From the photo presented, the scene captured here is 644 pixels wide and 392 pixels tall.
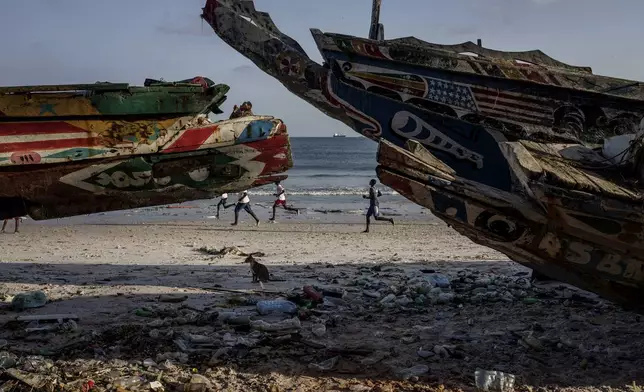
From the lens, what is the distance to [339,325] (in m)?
6.75

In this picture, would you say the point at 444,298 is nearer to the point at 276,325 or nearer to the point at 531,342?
the point at 531,342

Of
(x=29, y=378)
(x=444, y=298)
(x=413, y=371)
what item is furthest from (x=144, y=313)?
(x=444, y=298)

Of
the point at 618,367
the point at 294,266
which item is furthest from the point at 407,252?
the point at 618,367

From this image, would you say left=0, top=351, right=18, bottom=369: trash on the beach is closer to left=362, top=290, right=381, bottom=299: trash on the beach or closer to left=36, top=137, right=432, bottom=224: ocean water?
left=362, top=290, right=381, bottom=299: trash on the beach

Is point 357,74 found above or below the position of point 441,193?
above

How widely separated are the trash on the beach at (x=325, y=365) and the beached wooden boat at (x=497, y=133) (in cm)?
152

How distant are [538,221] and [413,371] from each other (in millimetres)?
1562

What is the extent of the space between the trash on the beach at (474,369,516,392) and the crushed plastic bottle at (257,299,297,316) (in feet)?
8.27

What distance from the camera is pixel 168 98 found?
7.36 metres

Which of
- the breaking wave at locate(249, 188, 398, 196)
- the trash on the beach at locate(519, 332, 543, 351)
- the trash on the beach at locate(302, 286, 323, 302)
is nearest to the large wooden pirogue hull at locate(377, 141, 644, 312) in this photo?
the trash on the beach at locate(519, 332, 543, 351)

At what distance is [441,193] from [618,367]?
215 cm

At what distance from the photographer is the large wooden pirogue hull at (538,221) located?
504 cm

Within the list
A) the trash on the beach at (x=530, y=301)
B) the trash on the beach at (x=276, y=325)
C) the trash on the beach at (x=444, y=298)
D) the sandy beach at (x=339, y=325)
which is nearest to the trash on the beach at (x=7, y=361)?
the sandy beach at (x=339, y=325)

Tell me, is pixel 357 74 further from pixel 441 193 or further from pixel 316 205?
pixel 316 205
